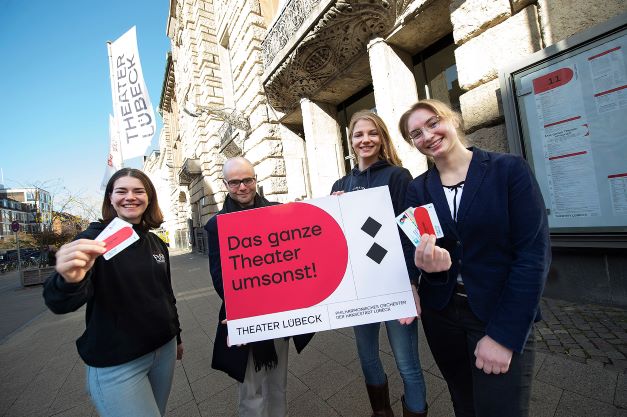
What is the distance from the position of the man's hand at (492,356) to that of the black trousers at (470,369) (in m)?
0.07

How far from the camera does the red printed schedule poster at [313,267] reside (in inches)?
60.4

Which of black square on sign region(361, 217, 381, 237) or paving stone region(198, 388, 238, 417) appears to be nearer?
black square on sign region(361, 217, 381, 237)

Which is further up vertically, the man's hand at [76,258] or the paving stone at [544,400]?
the man's hand at [76,258]

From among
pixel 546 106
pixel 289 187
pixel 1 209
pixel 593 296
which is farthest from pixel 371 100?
pixel 1 209

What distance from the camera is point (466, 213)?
3.88 ft

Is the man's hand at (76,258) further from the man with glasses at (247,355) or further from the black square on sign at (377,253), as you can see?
the black square on sign at (377,253)

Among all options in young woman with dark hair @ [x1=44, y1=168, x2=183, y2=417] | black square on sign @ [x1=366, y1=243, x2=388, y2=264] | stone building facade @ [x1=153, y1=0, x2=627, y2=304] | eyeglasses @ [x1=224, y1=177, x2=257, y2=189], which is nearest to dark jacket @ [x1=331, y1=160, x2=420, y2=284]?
black square on sign @ [x1=366, y1=243, x2=388, y2=264]

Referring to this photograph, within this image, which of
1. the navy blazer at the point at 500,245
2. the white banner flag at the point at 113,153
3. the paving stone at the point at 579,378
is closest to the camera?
the navy blazer at the point at 500,245

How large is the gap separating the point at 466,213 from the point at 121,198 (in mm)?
1705

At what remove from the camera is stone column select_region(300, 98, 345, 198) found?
21.9 feet

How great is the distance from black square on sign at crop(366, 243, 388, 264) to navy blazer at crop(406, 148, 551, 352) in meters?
0.32

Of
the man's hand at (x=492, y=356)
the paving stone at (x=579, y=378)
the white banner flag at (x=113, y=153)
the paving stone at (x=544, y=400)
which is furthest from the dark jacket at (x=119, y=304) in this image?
the white banner flag at (x=113, y=153)

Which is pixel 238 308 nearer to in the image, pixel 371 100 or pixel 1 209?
pixel 371 100

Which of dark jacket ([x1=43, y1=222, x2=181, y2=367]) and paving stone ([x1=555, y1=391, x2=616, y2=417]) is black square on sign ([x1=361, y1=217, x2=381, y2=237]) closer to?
dark jacket ([x1=43, y1=222, x2=181, y2=367])
